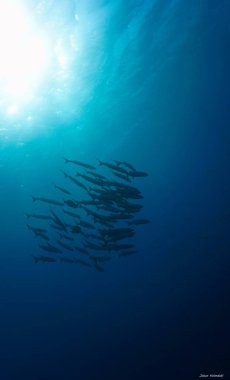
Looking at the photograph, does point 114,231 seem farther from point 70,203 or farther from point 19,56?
point 19,56

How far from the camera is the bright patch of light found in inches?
505

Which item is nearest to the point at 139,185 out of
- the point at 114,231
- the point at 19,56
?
the point at 19,56

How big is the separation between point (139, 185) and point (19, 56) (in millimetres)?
20791

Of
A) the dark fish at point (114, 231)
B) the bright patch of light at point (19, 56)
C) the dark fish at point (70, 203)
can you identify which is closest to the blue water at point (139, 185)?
the bright patch of light at point (19, 56)

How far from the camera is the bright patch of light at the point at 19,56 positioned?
12834mm

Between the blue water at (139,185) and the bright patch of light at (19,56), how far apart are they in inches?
26.4

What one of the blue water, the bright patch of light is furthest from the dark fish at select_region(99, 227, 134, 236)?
the bright patch of light

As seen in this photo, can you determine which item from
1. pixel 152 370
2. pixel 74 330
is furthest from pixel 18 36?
pixel 74 330

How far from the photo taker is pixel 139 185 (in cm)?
3419

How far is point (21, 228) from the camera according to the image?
3553 cm

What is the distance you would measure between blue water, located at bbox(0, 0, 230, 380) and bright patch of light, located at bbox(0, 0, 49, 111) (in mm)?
671

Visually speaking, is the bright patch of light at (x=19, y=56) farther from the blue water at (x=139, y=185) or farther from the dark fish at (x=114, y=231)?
the dark fish at (x=114, y=231)

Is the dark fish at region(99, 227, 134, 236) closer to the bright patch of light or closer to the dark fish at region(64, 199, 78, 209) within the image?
the dark fish at region(64, 199, 78, 209)

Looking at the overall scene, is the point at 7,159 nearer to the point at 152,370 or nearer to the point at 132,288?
the point at 152,370
